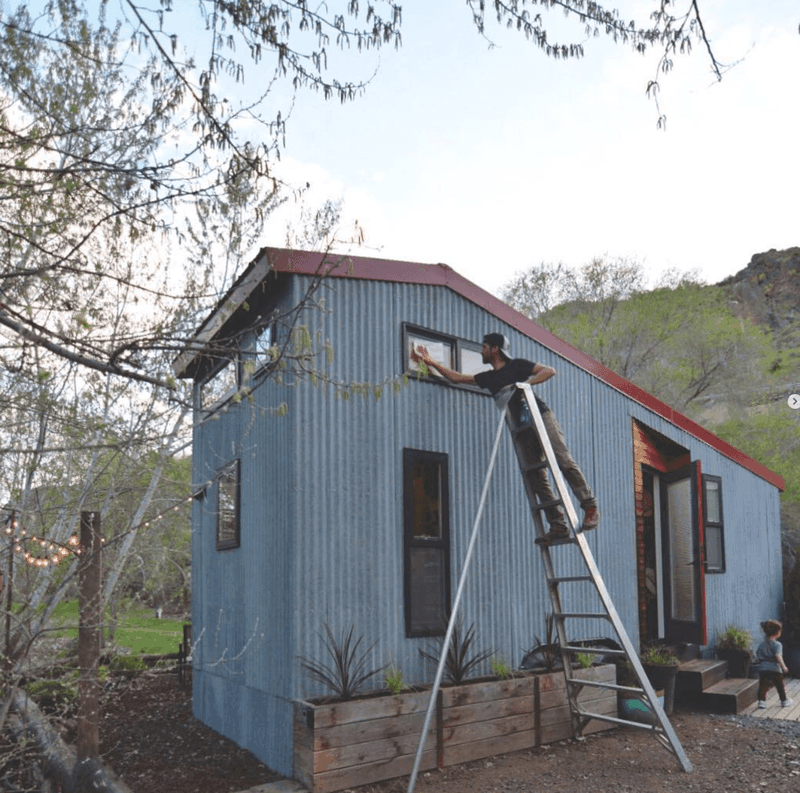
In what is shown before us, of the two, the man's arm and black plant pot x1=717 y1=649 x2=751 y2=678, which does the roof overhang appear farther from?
black plant pot x1=717 y1=649 x2=751 y2=678

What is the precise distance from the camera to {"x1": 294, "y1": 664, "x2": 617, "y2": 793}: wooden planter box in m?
5.71

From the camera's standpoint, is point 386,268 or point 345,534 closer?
point 345,534

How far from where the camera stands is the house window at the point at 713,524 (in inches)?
462

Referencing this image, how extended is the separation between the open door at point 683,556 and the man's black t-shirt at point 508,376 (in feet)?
12.6

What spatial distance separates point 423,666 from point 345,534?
1431 mm

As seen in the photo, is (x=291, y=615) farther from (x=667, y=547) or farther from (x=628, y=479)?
(x=667, y=547)

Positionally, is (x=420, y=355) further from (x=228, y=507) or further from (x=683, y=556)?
(x=683, y=556)

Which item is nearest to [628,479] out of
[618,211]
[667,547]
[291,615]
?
[667,547]

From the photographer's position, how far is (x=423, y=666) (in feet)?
22.7

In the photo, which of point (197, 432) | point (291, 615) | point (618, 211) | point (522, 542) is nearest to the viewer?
point (291, 615)

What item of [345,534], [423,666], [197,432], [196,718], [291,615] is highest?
[197,432]

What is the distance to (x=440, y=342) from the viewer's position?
25.6 feet

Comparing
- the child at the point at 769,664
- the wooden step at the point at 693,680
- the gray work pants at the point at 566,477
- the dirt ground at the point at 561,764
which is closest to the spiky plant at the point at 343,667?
the dirt ground at the point at 561,764

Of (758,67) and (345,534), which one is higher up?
(758,67)
